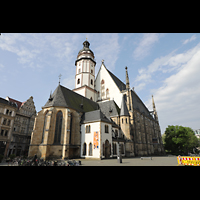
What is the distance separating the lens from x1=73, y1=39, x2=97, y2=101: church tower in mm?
41206

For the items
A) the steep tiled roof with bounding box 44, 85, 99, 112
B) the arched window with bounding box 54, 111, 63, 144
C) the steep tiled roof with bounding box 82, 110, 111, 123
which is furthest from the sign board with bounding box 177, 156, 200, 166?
the steep tiled roof with bounding box 44, 85, 99, 112

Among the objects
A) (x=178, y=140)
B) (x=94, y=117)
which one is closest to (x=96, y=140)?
(x=94, y=117)

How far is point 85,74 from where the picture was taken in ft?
139

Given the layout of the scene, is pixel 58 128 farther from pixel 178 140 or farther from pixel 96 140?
pixel 178 140

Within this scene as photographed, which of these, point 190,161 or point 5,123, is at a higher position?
point 5,123

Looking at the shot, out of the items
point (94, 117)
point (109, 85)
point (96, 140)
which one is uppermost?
point (109, 85)

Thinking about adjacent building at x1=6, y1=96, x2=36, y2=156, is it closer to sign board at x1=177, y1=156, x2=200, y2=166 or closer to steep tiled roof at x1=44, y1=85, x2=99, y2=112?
steep tiled roof at x1=44, y1=85, x2=99, y2=112

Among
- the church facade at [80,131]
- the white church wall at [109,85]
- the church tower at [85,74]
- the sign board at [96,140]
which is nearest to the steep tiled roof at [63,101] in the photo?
the church facade at [80,131]
